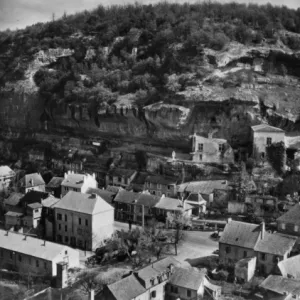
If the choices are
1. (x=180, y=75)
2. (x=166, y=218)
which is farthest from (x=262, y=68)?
(x=166, y=218)

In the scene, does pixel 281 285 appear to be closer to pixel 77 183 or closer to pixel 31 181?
pixel 77 183

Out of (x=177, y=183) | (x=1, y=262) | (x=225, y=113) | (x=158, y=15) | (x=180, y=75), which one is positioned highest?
(x=158, y=15)

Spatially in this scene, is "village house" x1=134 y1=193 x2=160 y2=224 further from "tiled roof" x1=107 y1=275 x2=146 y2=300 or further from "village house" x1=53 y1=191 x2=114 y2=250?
"tiled roof" x1=107 y1=275 x2=146 y2=300

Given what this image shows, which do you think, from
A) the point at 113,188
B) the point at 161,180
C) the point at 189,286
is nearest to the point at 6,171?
the point at 113,188

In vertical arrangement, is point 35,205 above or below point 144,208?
above

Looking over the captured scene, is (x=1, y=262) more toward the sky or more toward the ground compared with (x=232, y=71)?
more toward the ground

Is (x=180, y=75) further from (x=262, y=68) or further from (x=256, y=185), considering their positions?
(x=256, y=185)
